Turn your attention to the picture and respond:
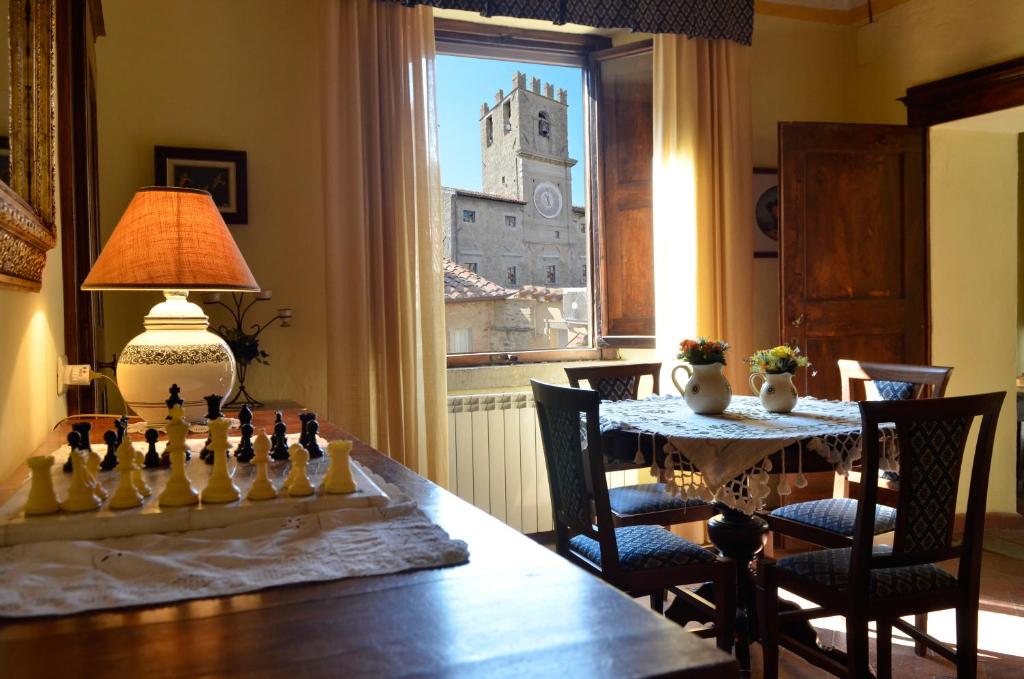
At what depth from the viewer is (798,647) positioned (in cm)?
234

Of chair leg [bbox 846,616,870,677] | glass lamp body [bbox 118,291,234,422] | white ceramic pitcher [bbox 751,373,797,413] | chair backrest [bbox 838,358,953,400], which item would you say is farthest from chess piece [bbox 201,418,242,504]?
chair backrest [bbox 838,358,953,400]

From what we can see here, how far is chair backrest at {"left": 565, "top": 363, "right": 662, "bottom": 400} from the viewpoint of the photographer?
3.60 m

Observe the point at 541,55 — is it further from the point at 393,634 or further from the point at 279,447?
the point at 393,634

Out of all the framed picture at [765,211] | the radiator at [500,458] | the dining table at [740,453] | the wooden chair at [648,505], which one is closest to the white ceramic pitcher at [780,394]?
the dining table at [740,453]

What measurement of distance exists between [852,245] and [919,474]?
2.44m

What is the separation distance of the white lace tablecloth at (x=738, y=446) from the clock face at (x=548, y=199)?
211 cm

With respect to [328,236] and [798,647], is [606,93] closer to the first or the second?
[328,236]

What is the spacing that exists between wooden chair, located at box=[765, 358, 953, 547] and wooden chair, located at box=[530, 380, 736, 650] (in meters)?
0.45

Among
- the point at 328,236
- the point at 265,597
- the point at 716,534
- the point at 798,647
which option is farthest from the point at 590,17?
the point at 265,597

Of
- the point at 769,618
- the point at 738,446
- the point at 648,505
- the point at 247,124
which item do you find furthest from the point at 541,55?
the point at 769,618

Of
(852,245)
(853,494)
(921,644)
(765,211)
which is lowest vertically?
(921,644)

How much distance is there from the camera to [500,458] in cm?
407

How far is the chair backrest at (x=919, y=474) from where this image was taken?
2.10 metres

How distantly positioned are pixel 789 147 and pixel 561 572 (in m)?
3.72
